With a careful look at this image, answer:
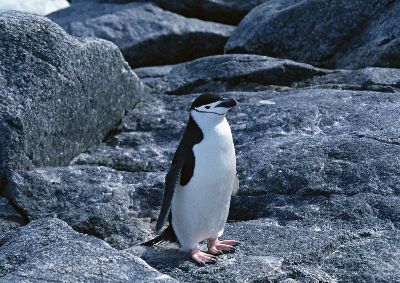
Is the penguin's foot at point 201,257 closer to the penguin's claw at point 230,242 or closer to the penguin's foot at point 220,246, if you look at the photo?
the penguin's foot at point 220,246

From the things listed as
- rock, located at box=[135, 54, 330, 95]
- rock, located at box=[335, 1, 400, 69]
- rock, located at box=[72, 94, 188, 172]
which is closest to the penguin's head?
rock, located at box=[72, 94, 188, 172]

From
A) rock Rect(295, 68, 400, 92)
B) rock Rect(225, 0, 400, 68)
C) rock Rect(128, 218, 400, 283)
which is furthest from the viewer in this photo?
rock Rect(225, 0, 400, 68)

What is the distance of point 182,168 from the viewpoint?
627 cm

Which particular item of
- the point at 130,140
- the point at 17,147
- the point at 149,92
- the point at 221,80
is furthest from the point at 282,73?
the point at 17,147

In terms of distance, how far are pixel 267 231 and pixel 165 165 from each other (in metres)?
2.12

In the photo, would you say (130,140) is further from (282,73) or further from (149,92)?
(282,73)

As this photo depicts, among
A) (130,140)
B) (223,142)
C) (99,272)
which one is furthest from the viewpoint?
(130,140)

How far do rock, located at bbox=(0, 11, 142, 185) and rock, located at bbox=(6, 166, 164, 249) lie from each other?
1.05ft

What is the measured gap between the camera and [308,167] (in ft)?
24.6

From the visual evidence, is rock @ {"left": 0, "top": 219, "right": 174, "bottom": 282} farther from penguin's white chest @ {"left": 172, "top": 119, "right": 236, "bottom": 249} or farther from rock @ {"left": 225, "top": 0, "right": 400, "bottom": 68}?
rock @ {"left": 225, "top": 0, "right": 400, "bottom": 68}

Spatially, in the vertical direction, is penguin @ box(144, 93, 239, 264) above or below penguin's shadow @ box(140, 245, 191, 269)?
above

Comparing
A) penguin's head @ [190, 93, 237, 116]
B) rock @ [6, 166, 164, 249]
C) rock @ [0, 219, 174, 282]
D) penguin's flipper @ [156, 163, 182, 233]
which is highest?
penguin's head @ [190, 93, 237, 116]

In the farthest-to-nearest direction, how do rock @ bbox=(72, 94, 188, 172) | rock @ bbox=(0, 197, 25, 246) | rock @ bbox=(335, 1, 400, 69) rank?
1. rock @ bbox=(335, 1, 400, 69)
2. rock @ bbox=(72, 94, 188, 172)
3. rock @ bbox=(0, 197, 25, 246)

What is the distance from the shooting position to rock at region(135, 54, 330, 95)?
34.2 feet
